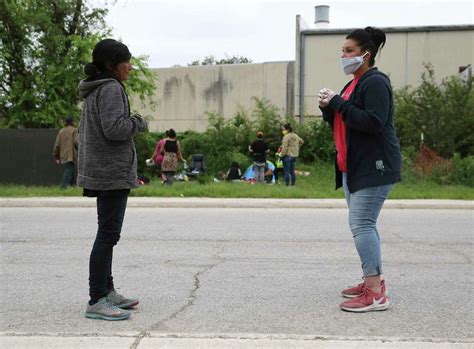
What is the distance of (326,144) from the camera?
21609 mm

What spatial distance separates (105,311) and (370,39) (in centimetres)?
261

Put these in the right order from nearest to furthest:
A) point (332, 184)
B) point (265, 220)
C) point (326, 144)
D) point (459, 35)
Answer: point (265, 220), point (332, 184), point (326, 144), point (459, 35)

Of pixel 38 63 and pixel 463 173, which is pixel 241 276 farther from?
pixel 38 63

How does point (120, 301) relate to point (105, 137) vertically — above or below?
below

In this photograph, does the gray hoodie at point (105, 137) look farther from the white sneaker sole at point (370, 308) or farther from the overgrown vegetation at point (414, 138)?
the overgrown vegetation at point (414, 138)

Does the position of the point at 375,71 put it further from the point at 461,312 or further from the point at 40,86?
the point at 40,86

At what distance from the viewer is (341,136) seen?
438 centimetres

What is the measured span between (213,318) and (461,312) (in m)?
1.78

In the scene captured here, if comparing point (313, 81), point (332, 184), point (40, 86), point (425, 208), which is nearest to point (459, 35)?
point (313, 81)

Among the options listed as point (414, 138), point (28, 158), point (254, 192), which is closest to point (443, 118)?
point (414, 138)

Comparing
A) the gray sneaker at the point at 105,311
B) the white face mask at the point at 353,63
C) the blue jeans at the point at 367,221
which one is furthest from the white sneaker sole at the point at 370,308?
the white face mask at the point at 353,63

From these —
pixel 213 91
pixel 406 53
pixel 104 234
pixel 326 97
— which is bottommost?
pixel 104 234

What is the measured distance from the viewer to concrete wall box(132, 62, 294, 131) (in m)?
28.5

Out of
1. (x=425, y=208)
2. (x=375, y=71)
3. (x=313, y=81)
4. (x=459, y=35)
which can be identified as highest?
(x=459, y=35)
